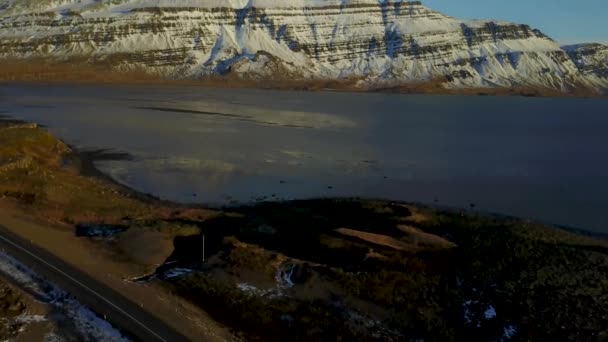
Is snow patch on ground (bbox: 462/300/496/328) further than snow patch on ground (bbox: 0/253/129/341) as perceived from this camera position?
Yes

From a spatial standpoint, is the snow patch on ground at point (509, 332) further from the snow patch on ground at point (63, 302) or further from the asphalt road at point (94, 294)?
the snow patch on ground at point (63, 302)

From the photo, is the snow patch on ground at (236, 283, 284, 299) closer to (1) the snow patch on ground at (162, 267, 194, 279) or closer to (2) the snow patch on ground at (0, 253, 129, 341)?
(1) the snow patch on ground at (162, 267, 194, 279)

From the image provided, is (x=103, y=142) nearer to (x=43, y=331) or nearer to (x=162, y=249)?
(x=162, y=249)

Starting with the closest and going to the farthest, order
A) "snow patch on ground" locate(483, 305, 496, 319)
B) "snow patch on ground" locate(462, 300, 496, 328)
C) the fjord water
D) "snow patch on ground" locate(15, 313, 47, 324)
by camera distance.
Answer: "snow patch on ground" locate(15, 313, 47, 324), "snow patch on ground" locate(462, 300, 496, 328), "snow patch on ground" locate(483, 305, 496, 319), the fjord water

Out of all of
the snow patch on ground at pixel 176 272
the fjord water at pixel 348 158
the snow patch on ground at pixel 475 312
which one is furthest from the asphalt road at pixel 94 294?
the fjord water at pixel 348 158

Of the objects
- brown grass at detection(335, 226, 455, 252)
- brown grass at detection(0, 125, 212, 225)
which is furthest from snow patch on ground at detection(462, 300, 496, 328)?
brown grass at detection(0, 125, 212, 225)

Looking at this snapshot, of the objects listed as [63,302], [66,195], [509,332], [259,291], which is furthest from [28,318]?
[66,195]

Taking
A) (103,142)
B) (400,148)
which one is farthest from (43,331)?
(400,148)
